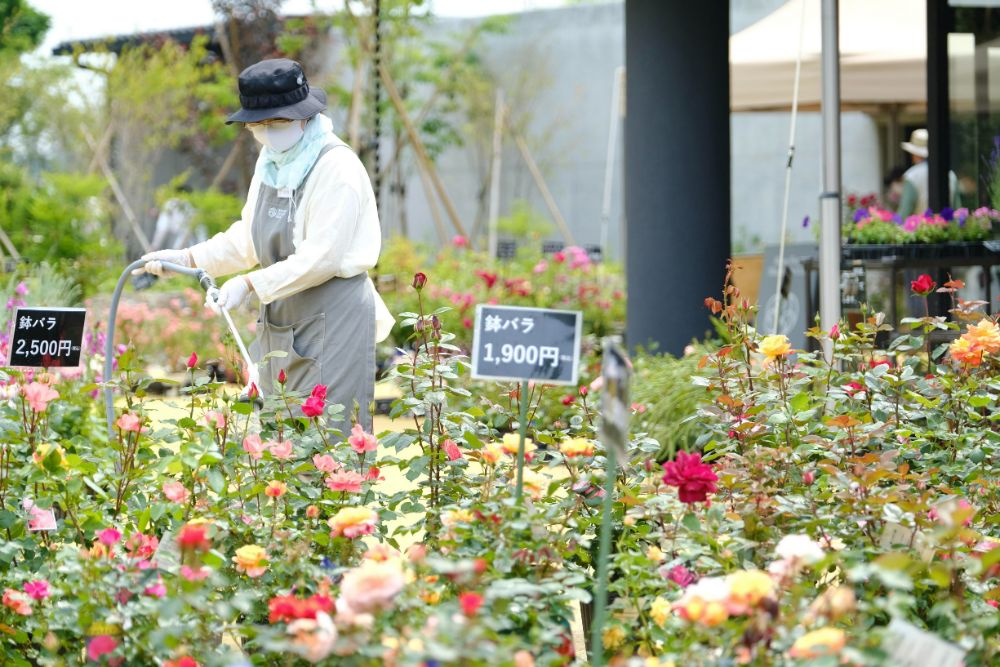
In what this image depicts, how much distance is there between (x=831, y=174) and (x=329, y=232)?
2.26 metres

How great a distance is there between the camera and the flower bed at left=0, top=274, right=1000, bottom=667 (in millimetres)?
1556

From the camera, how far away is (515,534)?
2047 mm

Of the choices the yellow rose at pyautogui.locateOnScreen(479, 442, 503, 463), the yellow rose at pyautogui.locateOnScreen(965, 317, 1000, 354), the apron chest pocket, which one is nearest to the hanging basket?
the yellow rose at pyautogui.locateOnScreen(965, 317, 1000, 354)

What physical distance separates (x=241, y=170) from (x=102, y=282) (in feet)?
19.4

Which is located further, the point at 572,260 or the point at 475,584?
the point at 572,260

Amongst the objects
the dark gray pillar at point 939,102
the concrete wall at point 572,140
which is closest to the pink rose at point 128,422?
the dark gray pillar at point 939,102

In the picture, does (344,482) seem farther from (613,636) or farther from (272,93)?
(272,93)

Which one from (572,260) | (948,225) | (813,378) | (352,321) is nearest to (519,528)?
(813,378)

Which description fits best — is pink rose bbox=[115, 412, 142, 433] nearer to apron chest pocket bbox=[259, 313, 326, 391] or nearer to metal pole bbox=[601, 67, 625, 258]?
apron chest pocket bbox=[259, 313, 326, 391]

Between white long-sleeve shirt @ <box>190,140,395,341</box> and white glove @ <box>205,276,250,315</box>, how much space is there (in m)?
0.03

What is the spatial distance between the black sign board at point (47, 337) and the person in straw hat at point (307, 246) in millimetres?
319

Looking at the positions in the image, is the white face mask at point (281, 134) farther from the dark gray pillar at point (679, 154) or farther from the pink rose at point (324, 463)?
the dark gray pillar at point (679, 154)

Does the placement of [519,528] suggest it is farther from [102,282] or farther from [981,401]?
[102,282]

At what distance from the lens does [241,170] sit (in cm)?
1536
